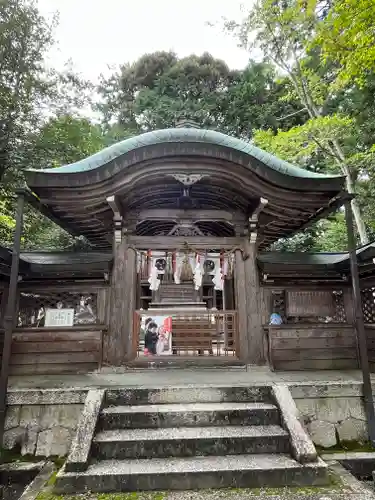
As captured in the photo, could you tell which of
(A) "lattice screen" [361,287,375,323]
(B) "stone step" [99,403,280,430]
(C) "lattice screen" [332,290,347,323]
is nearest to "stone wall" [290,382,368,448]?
(B) "stone step" [99,403,280,430]

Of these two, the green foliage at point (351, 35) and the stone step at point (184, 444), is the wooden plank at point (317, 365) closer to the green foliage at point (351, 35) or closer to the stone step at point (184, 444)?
the stone step at point (184, 444)

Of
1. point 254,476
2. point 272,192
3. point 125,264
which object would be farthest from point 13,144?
point 254,476

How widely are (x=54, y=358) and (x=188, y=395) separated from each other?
3332mm

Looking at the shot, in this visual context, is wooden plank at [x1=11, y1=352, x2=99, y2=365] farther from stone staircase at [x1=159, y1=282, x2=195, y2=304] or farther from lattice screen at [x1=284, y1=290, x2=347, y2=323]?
stone staircase at [x1=159, y1=282, x2=195, y2=304]

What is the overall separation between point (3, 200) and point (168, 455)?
11757 mm

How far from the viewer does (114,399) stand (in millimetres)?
5102

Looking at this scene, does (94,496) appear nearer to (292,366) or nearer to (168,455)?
(168,455)

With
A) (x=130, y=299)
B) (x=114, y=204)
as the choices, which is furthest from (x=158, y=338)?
(x=114, y=204)

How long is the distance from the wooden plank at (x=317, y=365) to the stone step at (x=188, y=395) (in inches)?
81.1

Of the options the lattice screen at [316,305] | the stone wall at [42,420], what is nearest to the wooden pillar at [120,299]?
the stone wall at [42,420]

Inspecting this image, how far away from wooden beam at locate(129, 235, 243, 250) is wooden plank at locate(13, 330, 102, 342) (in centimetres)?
217

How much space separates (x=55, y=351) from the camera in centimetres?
697

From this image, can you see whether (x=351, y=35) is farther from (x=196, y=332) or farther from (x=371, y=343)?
(x=196, y=332)

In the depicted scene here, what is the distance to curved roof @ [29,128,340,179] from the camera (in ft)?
21.4
